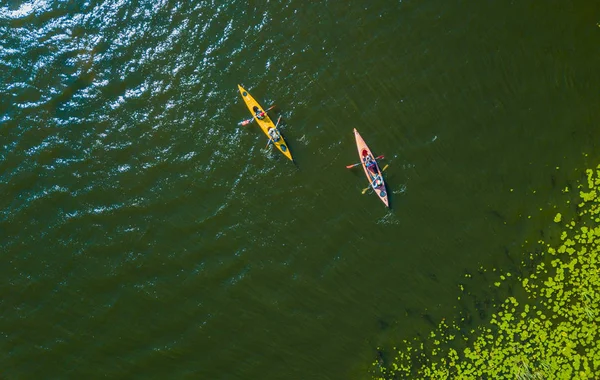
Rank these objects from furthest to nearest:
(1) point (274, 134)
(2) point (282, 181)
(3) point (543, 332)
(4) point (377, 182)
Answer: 1. (2) point (282, 181)
2. (1) point (274, 134)
3. (4) point (377, 182)
4. (3) point (543, 332)

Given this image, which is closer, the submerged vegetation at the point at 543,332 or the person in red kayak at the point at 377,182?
the submerged vegetation at the point at 543,332

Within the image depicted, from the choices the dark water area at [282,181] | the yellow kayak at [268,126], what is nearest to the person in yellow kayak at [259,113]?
the yellow kayak at [268,126]

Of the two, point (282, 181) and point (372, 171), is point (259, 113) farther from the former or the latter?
point (372, 171)

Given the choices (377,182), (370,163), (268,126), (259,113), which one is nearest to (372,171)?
(370,163)

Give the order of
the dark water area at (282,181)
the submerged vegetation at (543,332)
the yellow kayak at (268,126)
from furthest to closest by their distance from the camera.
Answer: the yellow kayak at (268,126), the dark water area at (282,181), the submerged vegetation at (543,332)

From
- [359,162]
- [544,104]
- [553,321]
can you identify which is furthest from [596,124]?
[359,162]

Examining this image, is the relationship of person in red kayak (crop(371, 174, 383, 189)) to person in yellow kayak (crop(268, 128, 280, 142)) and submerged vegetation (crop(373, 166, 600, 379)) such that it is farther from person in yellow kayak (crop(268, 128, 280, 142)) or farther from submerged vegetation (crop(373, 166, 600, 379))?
submerged vegetation (crop(373, 166, 600, 379))

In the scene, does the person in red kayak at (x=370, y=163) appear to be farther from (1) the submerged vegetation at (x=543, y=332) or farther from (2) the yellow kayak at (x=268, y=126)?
(1) the submerged vegetation at (x=543, y=332)
